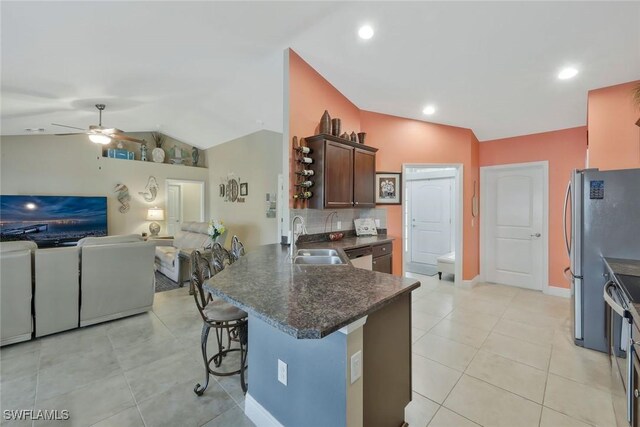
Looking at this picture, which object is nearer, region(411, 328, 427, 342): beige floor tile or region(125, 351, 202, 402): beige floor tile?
region(125, 351, 202, 402): beige floor tile

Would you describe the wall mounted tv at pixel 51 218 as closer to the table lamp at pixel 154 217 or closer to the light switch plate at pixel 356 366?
the table lamp at pixel 154 217

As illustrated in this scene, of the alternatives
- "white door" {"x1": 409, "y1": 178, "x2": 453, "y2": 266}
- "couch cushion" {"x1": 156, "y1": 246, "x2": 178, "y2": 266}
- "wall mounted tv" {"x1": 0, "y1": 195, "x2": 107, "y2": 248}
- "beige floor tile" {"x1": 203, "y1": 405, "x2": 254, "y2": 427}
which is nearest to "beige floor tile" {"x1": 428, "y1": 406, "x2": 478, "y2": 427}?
"beige floor tile" {"x1": 203, "y1": 405, "x2": 254, "y2": 427}

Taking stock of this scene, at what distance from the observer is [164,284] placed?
15.1 feet

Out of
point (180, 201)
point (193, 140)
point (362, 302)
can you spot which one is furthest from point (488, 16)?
point (180, 201)

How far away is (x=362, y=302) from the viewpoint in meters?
1.19

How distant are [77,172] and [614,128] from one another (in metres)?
9.14

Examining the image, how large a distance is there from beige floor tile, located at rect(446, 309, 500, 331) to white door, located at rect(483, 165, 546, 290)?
171cm

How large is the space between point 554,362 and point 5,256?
5.12m

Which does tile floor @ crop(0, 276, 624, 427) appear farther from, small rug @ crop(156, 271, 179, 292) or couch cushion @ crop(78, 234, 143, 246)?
small rug @ crop(156, 271, 179, 292)

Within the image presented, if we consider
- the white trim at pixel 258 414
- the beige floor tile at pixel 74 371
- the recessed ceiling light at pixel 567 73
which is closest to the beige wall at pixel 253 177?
the beige floor tile at pixel 74 371

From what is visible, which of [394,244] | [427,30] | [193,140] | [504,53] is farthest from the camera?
[193,140]

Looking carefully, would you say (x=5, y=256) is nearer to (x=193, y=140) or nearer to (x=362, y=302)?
(x=362, y=302)

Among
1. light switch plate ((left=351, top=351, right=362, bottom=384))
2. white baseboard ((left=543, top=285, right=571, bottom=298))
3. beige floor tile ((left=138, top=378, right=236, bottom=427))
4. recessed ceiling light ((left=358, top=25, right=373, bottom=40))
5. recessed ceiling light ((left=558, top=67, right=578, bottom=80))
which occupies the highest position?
recessed ceiling light ((left=358, top=25, right=373, bottom=40))

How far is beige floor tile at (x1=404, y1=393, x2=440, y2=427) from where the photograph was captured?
167cm
